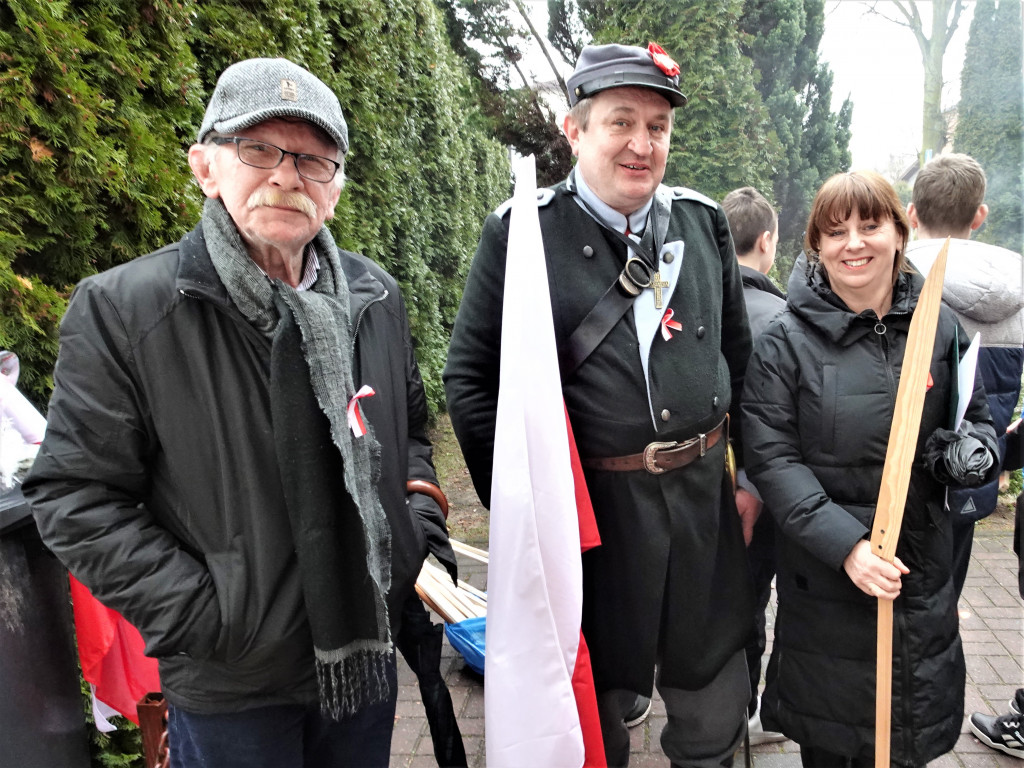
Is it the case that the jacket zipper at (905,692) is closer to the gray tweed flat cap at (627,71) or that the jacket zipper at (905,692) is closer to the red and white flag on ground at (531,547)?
the red and white flag on ground at (531,547)

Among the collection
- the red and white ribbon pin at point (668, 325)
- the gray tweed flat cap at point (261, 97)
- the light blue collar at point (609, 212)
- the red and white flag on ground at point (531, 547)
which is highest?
the gray tweed flat cap at point (261, 97)

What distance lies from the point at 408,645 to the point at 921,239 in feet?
8.15

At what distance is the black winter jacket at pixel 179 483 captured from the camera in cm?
134

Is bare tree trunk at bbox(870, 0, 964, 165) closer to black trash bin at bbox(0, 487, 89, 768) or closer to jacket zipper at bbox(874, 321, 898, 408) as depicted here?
jacket zipper at bbox(874, 321, 898, 408)

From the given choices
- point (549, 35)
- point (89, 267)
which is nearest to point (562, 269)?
point (89, 267)

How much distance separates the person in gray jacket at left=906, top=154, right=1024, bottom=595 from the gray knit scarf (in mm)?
2048

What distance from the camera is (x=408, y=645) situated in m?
1.90

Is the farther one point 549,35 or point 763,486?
point 549,35

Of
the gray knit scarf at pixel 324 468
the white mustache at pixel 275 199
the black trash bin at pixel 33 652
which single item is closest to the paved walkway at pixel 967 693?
the black trash bin at pixel 33 652

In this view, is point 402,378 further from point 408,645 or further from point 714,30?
point 714,30

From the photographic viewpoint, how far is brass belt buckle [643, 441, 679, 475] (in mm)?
1956

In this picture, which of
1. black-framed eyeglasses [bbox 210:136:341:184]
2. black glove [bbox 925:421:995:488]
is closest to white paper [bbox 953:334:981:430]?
black glove [bbox 925:421:995:488]

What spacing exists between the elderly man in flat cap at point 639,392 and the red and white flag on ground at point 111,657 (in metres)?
1.04

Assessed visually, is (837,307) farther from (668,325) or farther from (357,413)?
(357,413)
